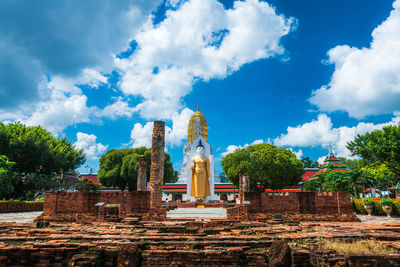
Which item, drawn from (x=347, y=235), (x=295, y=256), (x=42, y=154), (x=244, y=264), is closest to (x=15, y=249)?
→ (x=244, y=264)

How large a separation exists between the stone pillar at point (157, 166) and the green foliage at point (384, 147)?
17.5 meters

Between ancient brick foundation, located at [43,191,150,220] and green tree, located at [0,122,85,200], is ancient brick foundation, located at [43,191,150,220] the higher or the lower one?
the lower one

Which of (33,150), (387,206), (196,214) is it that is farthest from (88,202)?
(33,150)

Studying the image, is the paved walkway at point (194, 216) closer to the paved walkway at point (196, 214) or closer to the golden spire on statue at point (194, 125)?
the paved walkway at point (196, 214)

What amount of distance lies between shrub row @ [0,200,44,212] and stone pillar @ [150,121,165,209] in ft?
51.8

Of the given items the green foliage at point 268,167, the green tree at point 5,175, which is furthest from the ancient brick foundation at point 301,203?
the green tree at point 5,175

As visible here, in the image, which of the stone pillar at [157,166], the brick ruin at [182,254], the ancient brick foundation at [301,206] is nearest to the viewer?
the brick ruin at [182,254]

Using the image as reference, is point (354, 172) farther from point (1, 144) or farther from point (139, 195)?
point (1, 144)

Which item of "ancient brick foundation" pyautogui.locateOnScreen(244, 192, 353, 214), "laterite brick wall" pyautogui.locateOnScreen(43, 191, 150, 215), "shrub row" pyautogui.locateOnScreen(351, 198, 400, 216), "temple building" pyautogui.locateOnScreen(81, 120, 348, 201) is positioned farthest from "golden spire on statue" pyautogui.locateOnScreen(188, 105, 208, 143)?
"laterite brick wall" pyautogui.locateOnScreen(43, 191, 150, 215)

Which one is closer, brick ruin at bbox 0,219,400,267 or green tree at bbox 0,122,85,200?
brick ruin at bbox 0,219,400,267

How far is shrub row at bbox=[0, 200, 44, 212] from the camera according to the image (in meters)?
21.1

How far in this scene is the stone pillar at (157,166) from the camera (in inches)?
509

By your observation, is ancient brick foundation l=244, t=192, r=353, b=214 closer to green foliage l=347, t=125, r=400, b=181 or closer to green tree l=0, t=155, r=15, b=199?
green foliage l=347, t=125, r=400, b=181

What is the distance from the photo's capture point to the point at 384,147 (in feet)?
66.6
